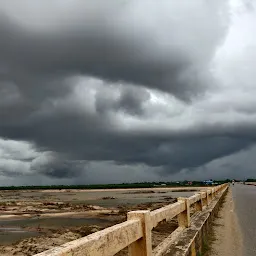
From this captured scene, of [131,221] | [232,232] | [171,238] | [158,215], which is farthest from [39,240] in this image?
[131,221]

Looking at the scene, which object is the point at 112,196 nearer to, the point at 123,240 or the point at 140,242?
the point at 140,242

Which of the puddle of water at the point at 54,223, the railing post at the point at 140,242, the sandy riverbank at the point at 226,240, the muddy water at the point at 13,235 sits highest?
the railing post at the point at 140,242

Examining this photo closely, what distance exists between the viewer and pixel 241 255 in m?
7.64

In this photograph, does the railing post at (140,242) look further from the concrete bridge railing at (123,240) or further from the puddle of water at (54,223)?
the puddle of water at (54,223)

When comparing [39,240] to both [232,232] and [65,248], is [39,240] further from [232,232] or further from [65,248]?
[65,248]

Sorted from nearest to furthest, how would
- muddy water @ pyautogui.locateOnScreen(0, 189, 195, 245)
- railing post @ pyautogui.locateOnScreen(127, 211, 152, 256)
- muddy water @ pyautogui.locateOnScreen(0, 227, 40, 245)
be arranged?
railing post @ pyautogui.locateOnScreen(127, 211, 152, 256), muddy water @ pyautogui.locateOnScreen(0, 227, 40, 245), muddy water @ pyautogui.locateOnScreen(0, 189, 195, 245)

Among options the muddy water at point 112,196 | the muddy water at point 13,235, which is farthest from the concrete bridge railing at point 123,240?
the muddy water at point 112,196

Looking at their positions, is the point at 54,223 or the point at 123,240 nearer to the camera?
the point at 123,240

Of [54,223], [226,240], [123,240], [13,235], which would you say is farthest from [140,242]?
[54,223]

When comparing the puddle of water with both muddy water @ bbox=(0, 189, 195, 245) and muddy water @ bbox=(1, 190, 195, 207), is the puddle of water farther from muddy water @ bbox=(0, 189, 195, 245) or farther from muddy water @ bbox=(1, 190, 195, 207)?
muddy water @ bbox=(1, 190, 195, 207)

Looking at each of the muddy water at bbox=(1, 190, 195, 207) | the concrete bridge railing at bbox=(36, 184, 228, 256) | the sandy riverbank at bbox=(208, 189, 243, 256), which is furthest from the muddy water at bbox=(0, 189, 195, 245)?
the concrete bridge railing at bbox=(36, 184, 228, 256)

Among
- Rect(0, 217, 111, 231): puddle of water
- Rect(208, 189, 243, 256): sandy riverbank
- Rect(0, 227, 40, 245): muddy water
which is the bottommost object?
Rect(0, 227, 40, 245): muddy water

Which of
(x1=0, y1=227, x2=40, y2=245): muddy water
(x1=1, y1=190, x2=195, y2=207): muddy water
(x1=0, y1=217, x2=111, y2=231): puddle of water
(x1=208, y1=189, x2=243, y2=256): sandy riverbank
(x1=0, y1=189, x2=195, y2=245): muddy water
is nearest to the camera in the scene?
(x1=208, y1=189, x2=243, y2=256): sandy riverbank

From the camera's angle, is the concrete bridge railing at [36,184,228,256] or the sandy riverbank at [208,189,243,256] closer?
the concrete bridge railing at [36,184,228,256]
